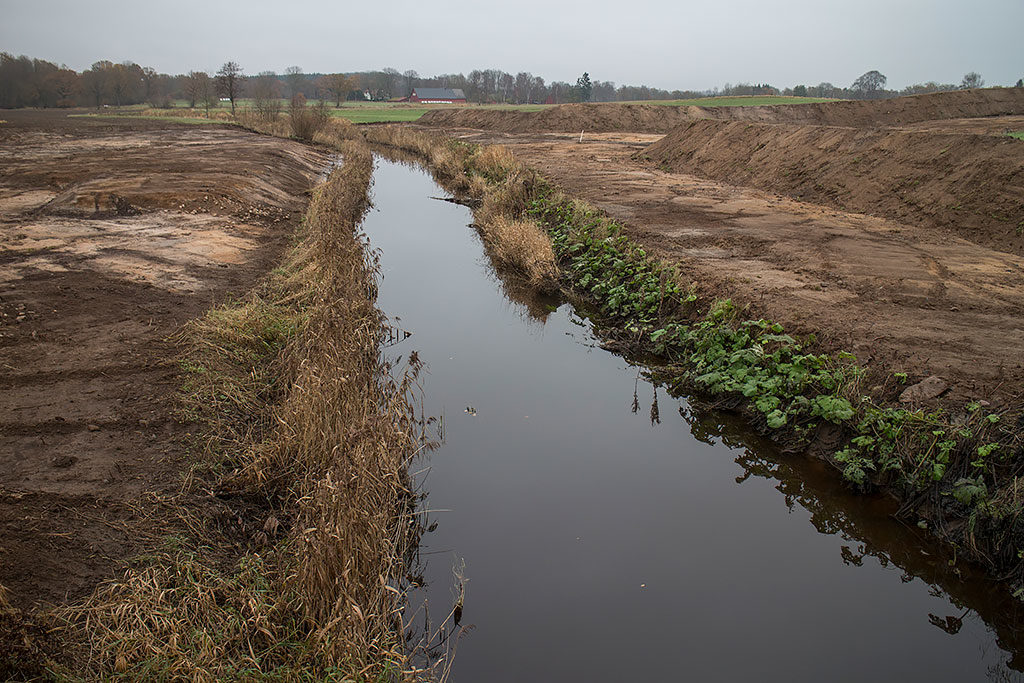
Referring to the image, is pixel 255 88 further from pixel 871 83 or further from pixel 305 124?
pixel 871 83

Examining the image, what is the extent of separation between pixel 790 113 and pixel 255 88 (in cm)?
4977

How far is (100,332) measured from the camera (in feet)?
23.1

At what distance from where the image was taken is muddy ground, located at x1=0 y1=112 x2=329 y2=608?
156 inches

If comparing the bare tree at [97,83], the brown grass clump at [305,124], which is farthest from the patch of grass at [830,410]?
the bare tree at [97,83]

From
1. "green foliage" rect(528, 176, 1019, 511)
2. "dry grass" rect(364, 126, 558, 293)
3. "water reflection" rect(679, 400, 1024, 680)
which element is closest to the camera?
"water reflection" rect(679, 400, 1024, 680)

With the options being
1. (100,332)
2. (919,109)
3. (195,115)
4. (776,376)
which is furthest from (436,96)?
(776,376)

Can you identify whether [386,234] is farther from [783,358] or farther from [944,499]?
[944,499]

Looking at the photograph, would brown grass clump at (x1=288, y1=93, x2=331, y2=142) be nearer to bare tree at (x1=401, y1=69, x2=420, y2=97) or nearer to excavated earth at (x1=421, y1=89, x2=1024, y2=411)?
excavated earth at (x1=421, y1=89, x2=1024, y2=411)

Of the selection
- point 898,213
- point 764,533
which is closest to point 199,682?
point 764,533

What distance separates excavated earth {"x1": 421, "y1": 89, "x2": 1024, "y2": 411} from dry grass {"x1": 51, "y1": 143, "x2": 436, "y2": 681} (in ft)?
14.9

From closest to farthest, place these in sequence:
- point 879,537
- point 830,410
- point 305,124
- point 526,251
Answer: point 879,537 < point 830,410 < point 526,251 < point 305,124

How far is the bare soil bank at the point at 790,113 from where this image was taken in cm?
4000

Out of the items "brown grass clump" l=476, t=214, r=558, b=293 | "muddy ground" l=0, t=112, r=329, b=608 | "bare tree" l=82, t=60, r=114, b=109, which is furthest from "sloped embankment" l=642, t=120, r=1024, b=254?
"bare tree" l=82, t=60, r=114, b=109

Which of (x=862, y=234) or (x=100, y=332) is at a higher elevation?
(x=862, y=234)
